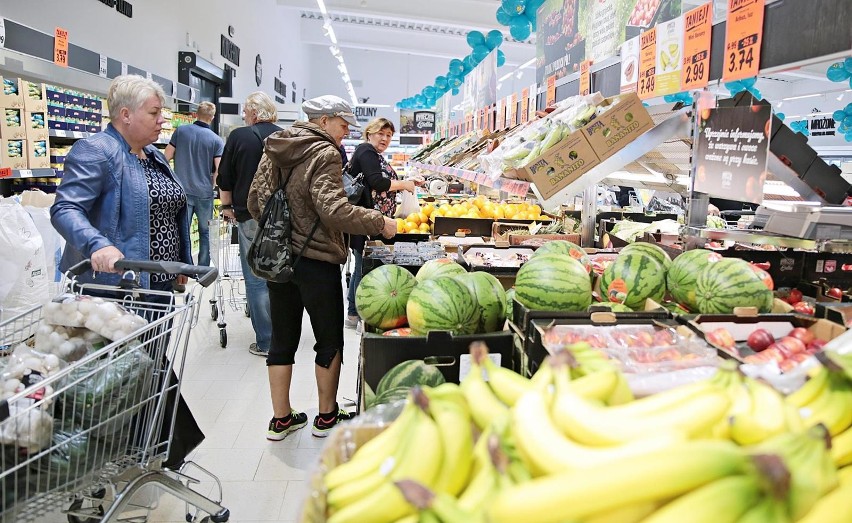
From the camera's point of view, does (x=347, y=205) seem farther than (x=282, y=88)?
No

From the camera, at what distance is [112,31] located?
23.8 ft

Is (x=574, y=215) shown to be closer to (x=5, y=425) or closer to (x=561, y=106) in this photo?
(x=561, y=106)

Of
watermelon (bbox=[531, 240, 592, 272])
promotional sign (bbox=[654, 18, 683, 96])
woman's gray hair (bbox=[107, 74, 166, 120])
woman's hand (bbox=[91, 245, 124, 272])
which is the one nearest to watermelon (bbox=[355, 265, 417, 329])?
watermelon (bbox=[531, 240, 592, 272])

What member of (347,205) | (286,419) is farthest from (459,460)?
(286,419)

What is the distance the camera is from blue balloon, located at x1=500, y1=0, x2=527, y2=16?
21.2ft

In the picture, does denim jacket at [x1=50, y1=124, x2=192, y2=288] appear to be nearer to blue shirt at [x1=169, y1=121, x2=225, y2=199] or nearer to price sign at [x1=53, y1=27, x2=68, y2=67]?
price sign at [x1=53, y1=27, x2=68, y2=67]

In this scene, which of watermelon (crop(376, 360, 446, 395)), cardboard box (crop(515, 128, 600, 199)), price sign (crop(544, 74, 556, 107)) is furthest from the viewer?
price sign (crop(544, 74, 556, 107))

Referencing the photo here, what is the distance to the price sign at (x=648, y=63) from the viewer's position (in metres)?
3.14

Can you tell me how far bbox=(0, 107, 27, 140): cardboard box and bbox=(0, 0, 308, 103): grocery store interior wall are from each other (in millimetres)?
1021

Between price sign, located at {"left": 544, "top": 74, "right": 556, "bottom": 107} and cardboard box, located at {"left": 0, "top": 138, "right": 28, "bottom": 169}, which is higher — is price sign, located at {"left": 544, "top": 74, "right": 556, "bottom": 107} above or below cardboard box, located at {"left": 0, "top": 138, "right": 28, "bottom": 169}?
above

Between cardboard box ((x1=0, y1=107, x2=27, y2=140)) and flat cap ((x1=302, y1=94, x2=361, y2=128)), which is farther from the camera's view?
cardboard box ((x1=0, y1=107, x2=27, y2=140))

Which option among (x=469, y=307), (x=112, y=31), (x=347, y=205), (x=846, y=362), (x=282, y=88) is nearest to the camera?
(x=846, y=362)

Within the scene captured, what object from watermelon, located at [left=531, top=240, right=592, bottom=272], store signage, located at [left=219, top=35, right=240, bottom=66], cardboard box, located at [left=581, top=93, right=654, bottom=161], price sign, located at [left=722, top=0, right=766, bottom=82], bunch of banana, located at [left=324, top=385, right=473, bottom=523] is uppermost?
store signage, located at [left=219, top=35, right=240, bottom=66]

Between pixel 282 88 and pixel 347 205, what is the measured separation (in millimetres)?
17701
